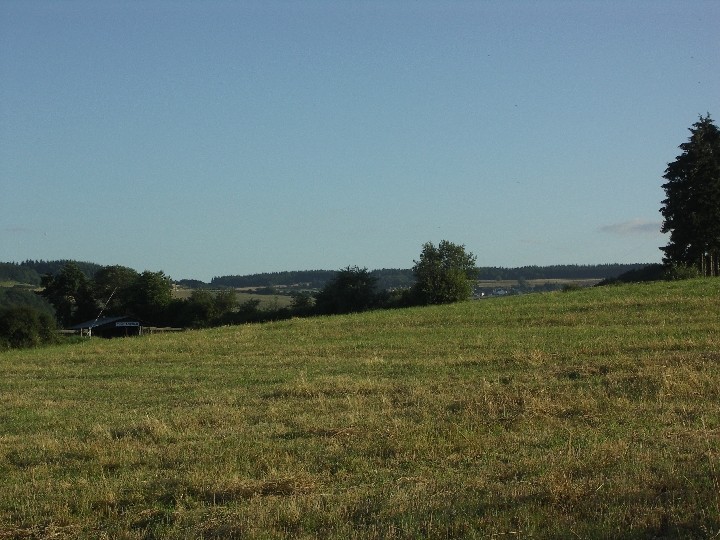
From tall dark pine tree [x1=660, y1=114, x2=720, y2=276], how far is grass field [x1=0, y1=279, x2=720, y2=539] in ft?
125

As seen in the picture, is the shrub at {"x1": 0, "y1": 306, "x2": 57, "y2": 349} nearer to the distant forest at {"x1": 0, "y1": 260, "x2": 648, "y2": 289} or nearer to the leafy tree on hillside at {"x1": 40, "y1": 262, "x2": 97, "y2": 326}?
the leafy tree on hillside at {"x1": 40, "y1": 262, "x2": 97, "y2": 326}

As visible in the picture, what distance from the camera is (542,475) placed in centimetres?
895

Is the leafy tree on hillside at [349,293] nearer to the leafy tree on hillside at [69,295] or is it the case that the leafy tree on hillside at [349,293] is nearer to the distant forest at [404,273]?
the leafy tree on hillside at [69,295]

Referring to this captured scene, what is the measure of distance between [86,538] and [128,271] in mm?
106708

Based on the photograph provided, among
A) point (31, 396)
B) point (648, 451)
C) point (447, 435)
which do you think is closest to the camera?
point (648, 451)

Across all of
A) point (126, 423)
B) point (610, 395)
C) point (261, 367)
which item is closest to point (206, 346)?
point (261, 367)

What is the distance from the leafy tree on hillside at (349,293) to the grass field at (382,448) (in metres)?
57.5

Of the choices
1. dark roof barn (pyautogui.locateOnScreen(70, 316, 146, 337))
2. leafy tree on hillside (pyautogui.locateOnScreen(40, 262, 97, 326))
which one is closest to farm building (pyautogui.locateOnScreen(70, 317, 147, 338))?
dark roof barn (pyautogui.locateOnScreen(70, 316, 146, 337))

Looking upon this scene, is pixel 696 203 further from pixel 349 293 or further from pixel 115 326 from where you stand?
pixel 115 326

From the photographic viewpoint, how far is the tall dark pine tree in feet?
195

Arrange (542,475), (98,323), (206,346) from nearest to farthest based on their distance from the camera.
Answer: (542,475), (206,346), (98,323)

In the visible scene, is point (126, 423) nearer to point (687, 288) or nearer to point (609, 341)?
point (609, 341)

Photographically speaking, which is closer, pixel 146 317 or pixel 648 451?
pixel 648 451

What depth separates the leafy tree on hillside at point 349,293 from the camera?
83.8 meters
